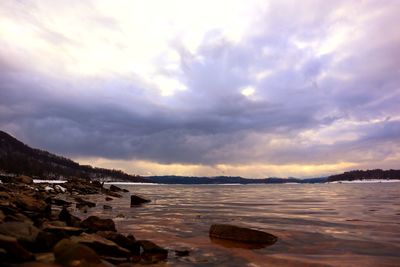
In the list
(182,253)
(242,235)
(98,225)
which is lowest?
(182,253)

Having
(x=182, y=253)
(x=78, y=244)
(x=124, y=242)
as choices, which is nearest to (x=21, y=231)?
(x=78, y=244)

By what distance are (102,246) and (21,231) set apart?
7.22ft

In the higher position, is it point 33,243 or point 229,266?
point 33,243

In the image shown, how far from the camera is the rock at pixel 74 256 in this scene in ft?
26.7

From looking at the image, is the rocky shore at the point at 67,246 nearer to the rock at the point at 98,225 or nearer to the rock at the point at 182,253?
the rock at the point at 98,225

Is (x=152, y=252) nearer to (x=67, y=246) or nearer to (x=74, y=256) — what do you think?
(x=67, y=246)

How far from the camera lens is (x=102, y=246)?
33.9 feet

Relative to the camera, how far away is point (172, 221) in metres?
21.1

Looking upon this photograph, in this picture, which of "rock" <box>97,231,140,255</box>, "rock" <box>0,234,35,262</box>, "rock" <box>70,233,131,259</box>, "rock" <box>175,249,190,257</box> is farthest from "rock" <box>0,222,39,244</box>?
"rock" <box>175,249,190,257</box>

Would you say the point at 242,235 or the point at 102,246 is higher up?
the point at 102,246

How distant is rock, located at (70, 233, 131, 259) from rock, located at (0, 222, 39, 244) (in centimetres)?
105

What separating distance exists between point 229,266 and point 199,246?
2.92m

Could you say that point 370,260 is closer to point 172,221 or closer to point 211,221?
point 211,221

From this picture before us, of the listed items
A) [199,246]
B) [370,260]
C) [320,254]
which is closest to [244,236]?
[199,246]
